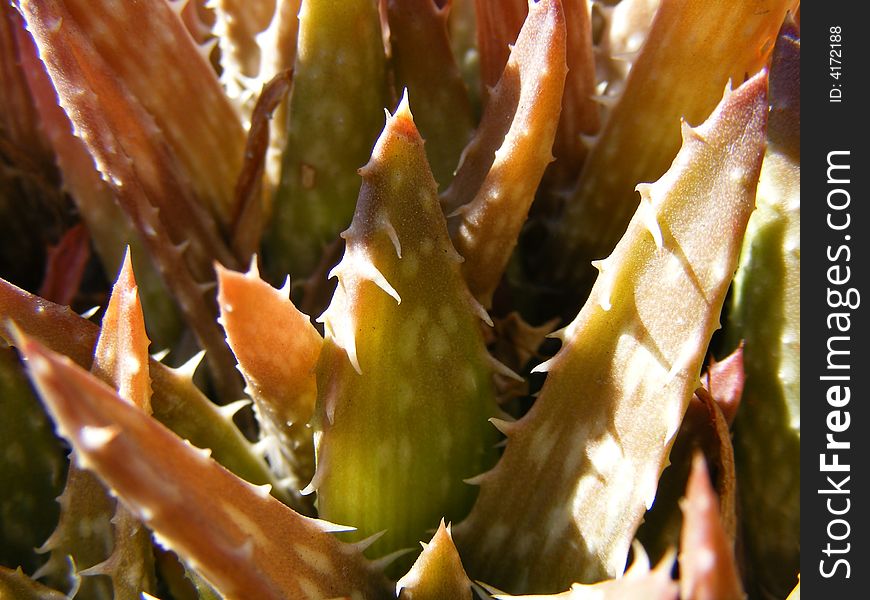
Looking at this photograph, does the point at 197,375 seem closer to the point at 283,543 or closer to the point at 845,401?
the point at 283,543

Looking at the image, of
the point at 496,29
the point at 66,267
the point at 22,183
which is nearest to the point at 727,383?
the point at 496,29

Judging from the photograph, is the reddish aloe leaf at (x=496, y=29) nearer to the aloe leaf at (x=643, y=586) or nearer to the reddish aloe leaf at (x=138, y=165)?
the reddish aloe leaf at (x=138, y=165)

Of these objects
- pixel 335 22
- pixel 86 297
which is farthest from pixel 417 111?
pixel 86 297

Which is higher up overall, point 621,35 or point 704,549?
point 621,35

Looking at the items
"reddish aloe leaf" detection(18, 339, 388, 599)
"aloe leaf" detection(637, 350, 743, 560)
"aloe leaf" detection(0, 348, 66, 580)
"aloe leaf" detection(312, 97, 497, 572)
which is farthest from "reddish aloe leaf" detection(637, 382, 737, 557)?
"aloe leaf" detection(0, 348, 66, 580)

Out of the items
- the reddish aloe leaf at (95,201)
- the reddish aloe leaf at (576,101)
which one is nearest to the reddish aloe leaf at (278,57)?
the reddish aloe leaf at (95,201)

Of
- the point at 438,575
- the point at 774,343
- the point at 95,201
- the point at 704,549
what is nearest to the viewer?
the point at 704,549

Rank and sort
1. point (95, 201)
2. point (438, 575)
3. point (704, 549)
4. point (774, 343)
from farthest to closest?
1. point (95, 201)
2. point (774, 343)
3. point (438, 575)
4. point (704, 549)

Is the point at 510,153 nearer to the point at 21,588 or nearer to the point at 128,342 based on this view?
the point at 128,342
